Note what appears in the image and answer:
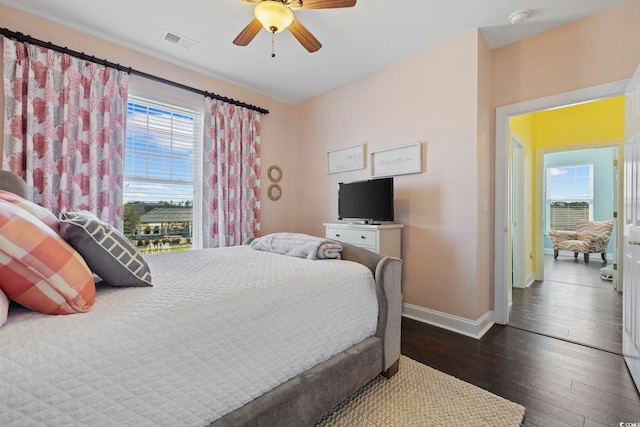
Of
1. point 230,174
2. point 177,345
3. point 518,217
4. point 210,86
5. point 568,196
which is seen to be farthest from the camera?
point 568,196

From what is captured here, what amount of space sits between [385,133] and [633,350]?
260cm

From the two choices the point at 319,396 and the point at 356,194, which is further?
the point at 356,194

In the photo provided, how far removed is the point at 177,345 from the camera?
3.01 ft

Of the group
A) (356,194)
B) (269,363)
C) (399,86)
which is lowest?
(269,363)

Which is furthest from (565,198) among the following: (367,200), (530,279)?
(367,200)

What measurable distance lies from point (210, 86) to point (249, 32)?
1407 mm

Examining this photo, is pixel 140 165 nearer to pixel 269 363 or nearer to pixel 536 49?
pixel 269 363

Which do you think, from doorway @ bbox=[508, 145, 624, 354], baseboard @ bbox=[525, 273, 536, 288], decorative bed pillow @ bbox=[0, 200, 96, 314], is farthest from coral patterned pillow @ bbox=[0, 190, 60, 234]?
baseboard @ bbox=[525, 273, 536, 288]

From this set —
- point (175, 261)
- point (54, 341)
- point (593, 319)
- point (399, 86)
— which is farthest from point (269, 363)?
point (593, 319)

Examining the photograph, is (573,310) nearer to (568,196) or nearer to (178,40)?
(178,40)

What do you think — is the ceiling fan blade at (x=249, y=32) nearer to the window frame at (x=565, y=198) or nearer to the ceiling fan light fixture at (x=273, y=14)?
the ceiling fan light fixture at (x=273, y=14)

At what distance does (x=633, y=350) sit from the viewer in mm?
1770

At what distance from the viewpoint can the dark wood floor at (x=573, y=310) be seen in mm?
2430

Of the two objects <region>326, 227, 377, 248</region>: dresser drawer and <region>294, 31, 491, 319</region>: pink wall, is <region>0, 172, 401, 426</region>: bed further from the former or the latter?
<region>294, 31, 491, 319</region>: pink wall
